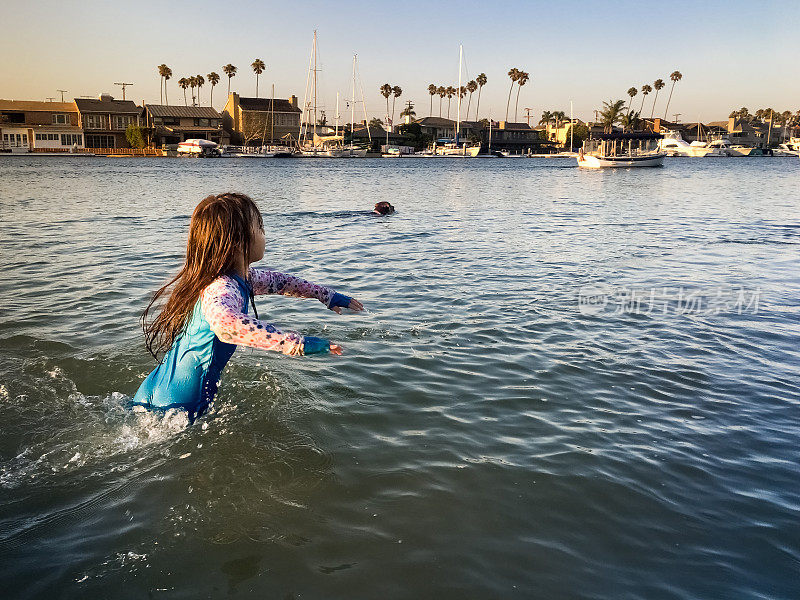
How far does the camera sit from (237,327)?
12.8 ft

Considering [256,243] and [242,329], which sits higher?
[256,243]

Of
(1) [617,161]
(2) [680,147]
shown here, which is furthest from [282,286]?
(2) [680,147]

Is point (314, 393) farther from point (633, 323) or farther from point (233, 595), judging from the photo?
point (633, 323)

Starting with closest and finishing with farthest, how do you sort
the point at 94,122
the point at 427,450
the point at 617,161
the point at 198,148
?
the point at 427,450, the point at 617,161, the point at 198,148, the point at 94,122

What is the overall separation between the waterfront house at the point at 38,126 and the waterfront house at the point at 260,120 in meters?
35.9

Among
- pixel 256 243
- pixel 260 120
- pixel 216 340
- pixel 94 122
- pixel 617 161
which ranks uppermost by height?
pixel 260 120

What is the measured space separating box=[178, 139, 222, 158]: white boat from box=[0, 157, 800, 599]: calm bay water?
10814cm

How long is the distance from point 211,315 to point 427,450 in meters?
2.10

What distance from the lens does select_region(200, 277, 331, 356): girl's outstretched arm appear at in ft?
12.6

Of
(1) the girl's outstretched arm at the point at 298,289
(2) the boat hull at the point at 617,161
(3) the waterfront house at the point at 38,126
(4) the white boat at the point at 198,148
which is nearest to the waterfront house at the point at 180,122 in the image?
(4) the white boat at the point at 198,148

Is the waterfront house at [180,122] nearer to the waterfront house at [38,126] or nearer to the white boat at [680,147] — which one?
the waterfront house at [38,126]

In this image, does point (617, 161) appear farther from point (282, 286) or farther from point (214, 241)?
point (214, 241)

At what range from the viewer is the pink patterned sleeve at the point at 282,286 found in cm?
489

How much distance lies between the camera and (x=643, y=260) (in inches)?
551
